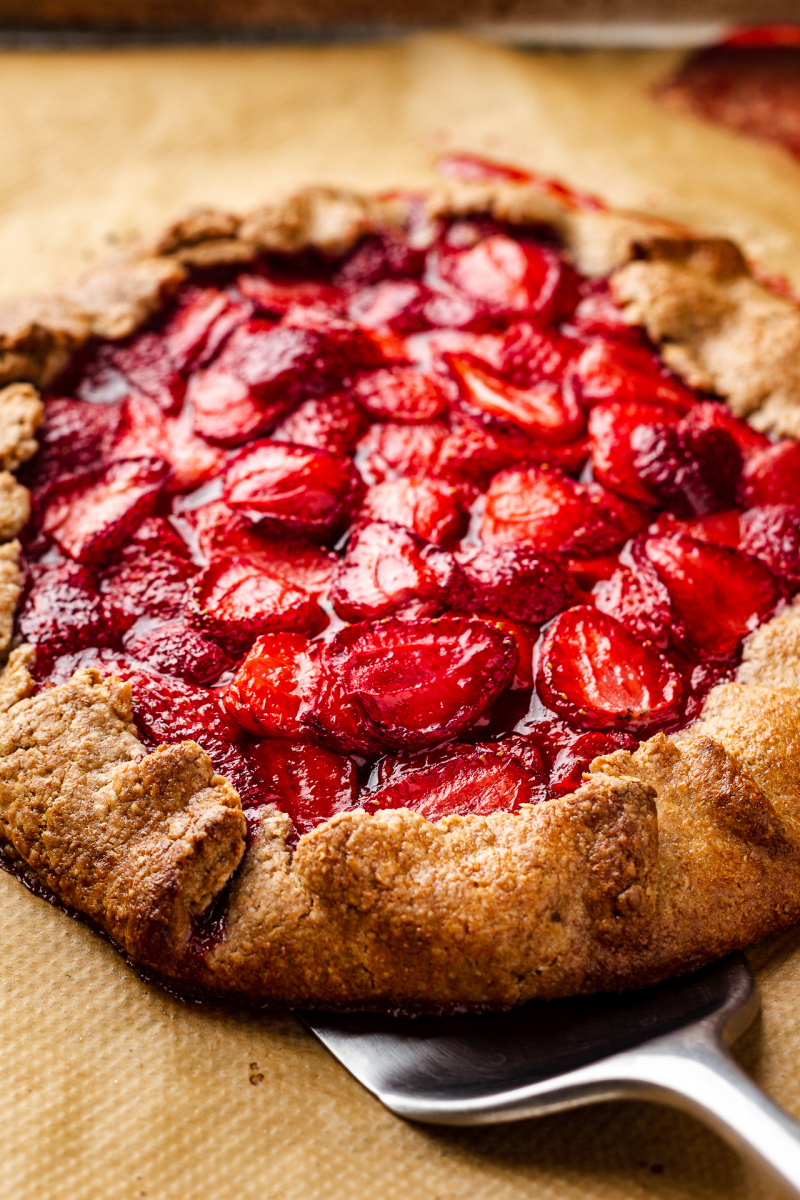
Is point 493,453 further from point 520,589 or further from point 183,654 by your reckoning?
point 183,654

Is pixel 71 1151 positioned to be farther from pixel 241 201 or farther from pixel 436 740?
pixel 241 201

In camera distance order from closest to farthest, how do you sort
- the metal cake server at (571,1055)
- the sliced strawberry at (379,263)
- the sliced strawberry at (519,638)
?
the metal cake server at (571,1055)
the sliced strawberry at (519,638)
the sliced strawberry at (379,263)

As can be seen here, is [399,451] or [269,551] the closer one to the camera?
[269,551]

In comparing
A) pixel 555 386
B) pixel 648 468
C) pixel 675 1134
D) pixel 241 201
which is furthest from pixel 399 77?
pixel 675 1134

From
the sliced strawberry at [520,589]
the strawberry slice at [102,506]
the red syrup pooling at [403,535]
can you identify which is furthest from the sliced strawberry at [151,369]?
the sliced strawberry at [520,589]

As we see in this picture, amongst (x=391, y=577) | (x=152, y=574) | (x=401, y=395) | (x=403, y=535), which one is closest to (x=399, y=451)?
(x=401, y=395)

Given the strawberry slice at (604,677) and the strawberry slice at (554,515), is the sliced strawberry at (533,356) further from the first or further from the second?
the strawberry slice at (604,677)

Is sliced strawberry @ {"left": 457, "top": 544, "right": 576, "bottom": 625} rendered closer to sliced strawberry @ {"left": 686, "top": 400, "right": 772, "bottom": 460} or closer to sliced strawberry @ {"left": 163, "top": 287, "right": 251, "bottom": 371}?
sliced strawberry @ {"left": 686, "top": 400, "right": 772, "bottom": 460}

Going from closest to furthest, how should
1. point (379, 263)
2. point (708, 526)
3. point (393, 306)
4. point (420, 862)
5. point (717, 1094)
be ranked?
point (717, 1094), point (420, 862), point (708, 526), point (393, 306), point (379, 263)
